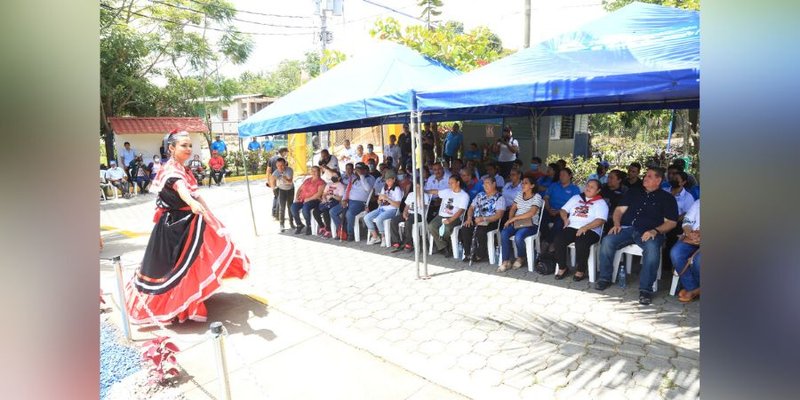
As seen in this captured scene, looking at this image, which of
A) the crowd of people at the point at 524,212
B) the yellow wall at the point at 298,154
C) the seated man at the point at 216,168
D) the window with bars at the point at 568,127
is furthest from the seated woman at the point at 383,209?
the seated man at the point at 216,168

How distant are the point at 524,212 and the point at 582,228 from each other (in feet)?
2.54

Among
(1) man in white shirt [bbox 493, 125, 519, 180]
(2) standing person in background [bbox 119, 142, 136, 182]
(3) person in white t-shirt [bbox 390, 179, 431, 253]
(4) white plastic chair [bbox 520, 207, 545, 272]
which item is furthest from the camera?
(2) standing person in background [bbox 119, 142, 136, 182]

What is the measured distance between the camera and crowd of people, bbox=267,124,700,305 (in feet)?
15.6

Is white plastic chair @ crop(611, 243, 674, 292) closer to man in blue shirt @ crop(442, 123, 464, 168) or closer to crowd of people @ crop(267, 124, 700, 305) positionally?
crowd of people @ crop(267, 124, 700, 305)

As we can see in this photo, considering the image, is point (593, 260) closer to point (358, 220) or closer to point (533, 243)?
point (533, 243)

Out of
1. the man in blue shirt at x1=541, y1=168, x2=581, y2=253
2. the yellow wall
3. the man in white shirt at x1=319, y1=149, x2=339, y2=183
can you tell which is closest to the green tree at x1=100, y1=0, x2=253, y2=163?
the yellow wall

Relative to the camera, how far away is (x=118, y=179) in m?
15.2

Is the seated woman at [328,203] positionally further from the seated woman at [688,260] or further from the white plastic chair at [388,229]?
the seated woman at [688,260]

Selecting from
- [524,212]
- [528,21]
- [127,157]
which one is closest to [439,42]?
[528,21]

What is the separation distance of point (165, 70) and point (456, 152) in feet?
51.2

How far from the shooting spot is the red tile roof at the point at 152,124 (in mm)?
18109

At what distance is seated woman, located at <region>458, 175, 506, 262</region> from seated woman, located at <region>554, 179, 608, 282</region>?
3.01 feet
